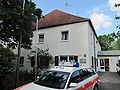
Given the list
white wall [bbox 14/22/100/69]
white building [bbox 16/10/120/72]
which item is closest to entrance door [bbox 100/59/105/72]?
white building [bbox 16/10/120/72]

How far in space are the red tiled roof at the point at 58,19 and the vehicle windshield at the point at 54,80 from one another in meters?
10.9

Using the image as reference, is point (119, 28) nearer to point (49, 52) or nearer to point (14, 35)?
point (14, 35)

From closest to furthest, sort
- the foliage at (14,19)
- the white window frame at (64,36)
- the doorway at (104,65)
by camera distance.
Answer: the foliage at (14,19) → the white window frame at (64,36) → the doorway at (104,65)

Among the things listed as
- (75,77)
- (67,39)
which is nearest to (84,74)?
(75,77)

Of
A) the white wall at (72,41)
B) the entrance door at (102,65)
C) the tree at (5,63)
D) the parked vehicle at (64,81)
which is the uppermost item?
the white wall at (72,41)

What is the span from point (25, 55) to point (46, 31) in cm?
433

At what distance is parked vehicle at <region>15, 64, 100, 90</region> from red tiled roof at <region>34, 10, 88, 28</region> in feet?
33.9

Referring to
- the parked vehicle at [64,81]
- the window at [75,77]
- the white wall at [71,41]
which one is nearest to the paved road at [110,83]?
the white wall at [71,41]

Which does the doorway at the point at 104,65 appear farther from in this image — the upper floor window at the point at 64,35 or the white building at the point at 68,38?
the upper floor window at the point at 64,35

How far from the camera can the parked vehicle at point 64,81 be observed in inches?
224

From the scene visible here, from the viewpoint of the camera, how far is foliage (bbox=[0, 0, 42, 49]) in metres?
9.55

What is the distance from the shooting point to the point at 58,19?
19.1 metres

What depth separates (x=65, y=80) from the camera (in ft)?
19.6

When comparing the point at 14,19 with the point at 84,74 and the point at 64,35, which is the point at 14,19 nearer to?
the point at 84,74
